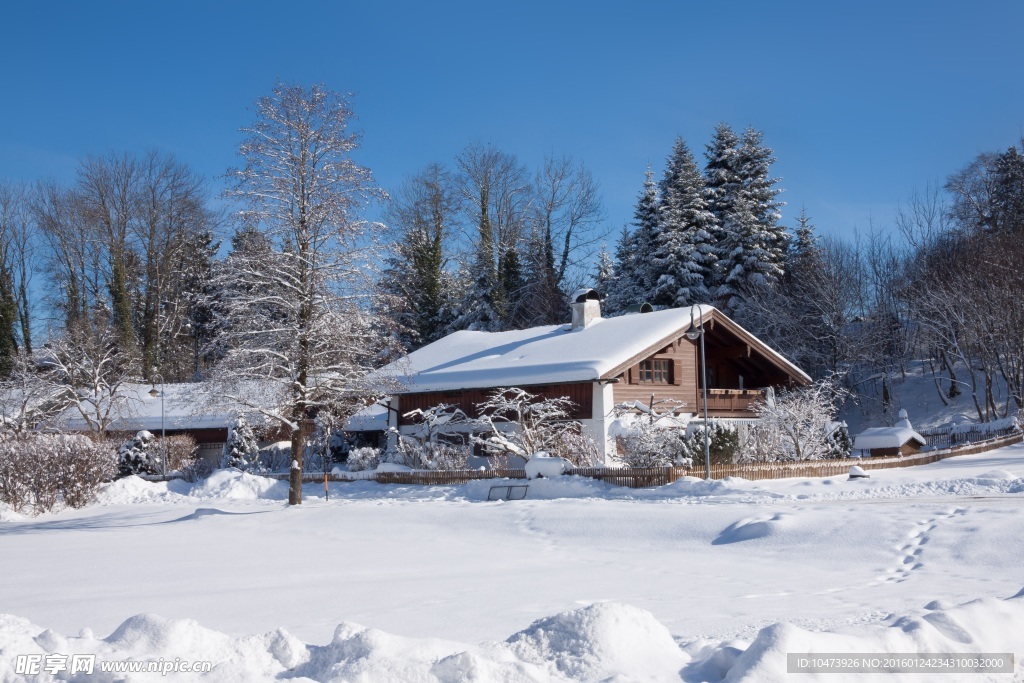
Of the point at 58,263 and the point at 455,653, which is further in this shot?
the point at 58,263

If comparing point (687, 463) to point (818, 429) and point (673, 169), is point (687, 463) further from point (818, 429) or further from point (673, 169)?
point (673, 169)

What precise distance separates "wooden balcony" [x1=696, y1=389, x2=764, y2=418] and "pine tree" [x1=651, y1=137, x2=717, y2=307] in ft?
47.2

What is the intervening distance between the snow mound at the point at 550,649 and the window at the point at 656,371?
24.3 meters

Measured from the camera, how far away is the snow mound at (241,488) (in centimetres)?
2666

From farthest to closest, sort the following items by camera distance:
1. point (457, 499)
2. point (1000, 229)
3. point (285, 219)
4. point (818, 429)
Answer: point (1000, 229) < point (818, 429) < point (457, 499) < point (285, 219)

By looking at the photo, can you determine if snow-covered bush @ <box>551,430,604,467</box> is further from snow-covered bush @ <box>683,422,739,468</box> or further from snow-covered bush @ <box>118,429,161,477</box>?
snow-covered bush @ <box>118,429,161,477</box>

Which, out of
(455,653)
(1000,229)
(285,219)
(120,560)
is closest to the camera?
(455,653)

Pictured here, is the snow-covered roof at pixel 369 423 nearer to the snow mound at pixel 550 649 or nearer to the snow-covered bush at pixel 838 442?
the snow-covered bush at pixel 838 442

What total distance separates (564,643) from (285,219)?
16.8 m

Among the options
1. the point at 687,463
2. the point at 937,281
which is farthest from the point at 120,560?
the point at 937,281

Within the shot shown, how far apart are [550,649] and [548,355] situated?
2435 cm

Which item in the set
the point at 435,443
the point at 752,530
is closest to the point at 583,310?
the point at 435,443

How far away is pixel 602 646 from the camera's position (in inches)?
255

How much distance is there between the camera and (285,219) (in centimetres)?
2145
